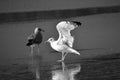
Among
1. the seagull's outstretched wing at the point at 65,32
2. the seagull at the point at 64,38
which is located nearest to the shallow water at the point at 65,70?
the seagull at the point at 64,38

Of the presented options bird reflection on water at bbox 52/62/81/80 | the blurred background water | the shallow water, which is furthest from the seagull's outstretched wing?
bird reflection on water at bbox 52/62/81/80

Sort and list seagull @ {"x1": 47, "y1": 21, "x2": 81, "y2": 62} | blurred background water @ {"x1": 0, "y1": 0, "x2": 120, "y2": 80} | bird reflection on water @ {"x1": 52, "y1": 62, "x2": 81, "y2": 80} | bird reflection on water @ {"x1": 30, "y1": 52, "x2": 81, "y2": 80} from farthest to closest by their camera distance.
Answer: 1. seagull @ {"x1": 47, "y1": 21, "x2": 81, "y2": 62}
2. blurred background water @ {"x1": 0, "y1": 0, "x2": 120, "y2": 80}
3. bird reflection on water @ {"x1": 30, "y1": 52, "x2": 81, "y2": 80}
4. bird reflection on water @ {"x1": 52, "y1": 62, "x2": 81, "y2": 80}

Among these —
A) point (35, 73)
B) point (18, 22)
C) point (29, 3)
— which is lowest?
point (35, 73)

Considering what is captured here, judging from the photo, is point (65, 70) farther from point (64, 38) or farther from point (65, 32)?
point (65, 32)

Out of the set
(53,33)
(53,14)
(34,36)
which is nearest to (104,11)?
(53,14)

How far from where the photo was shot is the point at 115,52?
17750 mm

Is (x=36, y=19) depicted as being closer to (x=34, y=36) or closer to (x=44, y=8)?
(x=44, y=8)

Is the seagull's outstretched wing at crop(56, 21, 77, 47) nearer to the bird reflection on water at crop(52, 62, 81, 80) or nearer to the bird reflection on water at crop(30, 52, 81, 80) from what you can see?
the bird reflection on water at crop(30, 52, 81, 80)

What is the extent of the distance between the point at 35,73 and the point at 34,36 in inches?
250

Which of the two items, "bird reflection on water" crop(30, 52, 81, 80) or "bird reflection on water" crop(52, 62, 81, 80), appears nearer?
"bird reflection on water" crop(52, 62, 81, 80)

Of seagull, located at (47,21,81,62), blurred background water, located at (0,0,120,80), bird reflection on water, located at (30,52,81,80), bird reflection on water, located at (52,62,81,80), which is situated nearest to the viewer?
bird reflection on water, located at (52,62,81,80)

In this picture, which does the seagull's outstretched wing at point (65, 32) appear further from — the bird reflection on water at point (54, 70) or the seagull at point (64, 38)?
the bird reflection on water at point (54, 70)

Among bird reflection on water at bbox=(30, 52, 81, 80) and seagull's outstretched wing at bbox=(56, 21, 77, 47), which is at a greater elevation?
seagull's outstretched wing at bbox=(56, 21, 77, 47)

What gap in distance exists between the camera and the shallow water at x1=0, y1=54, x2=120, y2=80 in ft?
44.3
